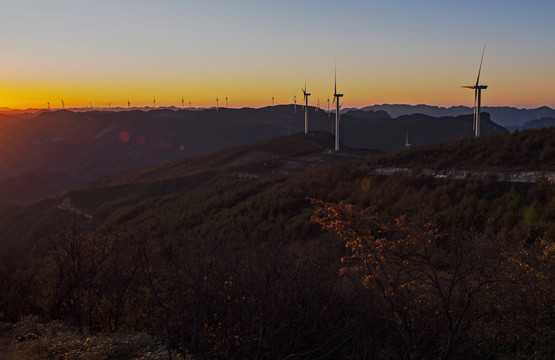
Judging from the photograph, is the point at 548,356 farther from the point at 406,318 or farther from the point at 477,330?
the point at 406,318

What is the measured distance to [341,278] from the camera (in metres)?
17.4

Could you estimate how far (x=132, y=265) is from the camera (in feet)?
72.3

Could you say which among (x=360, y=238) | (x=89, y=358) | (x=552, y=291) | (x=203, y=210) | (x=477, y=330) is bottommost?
(x=203, y=210)

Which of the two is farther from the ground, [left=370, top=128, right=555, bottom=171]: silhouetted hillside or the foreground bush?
[left=370, top=128, right=555, bottom=171]: silhouetted hillside

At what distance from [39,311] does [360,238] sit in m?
19.4

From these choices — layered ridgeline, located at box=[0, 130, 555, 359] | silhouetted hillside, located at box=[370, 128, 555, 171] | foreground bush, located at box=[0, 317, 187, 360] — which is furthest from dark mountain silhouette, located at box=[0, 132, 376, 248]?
foreground bush, located at box=[0, 317, 187, 360]

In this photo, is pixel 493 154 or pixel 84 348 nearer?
pixel 84 348

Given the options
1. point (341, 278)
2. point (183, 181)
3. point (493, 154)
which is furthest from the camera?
point (183, 181)

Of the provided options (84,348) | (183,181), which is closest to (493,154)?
(84,348)

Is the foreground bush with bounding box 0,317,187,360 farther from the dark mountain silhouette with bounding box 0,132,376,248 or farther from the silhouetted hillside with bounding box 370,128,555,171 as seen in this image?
the dark mountain silhouette with bounding box 0,132,376,248

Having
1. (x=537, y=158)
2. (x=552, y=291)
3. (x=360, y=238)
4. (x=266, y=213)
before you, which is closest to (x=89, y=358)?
(x=360, y=238)

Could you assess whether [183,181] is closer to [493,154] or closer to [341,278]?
[493,154]

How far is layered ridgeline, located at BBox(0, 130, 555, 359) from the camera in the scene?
473 inches

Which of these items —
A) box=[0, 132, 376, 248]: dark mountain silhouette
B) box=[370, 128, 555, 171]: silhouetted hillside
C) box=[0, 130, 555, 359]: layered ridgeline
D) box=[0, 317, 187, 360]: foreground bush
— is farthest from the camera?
box=[0, 132, 376, 248]: dark mountain silhouette
